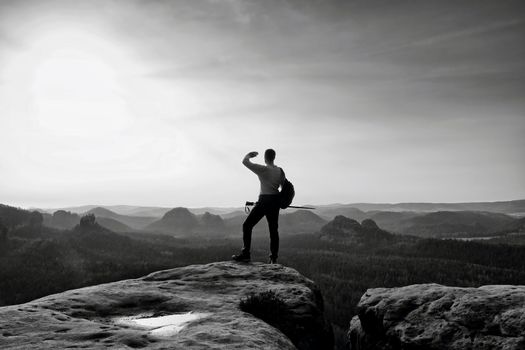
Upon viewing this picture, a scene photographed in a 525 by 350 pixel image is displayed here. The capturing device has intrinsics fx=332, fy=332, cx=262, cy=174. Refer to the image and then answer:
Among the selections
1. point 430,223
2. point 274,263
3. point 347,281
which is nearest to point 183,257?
point 347,281

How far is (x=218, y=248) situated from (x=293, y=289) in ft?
263

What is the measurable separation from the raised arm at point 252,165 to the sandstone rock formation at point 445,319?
209 inches

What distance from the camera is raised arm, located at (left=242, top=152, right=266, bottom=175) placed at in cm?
1094

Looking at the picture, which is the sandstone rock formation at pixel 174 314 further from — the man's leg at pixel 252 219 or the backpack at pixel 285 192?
the backpack at pixel 285 192

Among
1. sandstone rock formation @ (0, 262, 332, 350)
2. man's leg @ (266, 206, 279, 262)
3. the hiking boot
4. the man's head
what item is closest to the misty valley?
the hiking boot

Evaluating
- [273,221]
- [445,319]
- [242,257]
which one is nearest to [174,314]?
[273,221]

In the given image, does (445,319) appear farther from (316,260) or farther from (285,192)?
(316,260)

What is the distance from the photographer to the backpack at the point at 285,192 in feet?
37.4

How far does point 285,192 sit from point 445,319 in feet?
19.0

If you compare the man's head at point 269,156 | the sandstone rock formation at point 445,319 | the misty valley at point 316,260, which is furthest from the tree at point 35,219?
the sandstone rock formation at point 445,319

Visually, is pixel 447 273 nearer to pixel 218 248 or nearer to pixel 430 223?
pixel 218 248

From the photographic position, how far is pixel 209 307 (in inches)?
324

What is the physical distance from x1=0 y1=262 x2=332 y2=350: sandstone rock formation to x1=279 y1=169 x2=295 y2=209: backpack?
2.33 meters

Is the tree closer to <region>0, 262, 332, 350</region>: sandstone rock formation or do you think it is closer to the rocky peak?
the rocky peak
